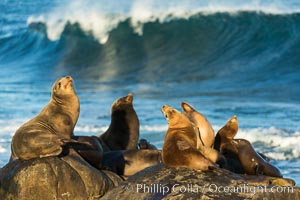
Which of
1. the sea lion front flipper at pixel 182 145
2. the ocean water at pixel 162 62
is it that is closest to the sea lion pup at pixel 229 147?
the sea lion front flipper at pixel 182 145

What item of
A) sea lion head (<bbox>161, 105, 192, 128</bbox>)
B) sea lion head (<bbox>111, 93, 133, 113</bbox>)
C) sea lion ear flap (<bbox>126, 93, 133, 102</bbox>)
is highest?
sea lion ear flap (<bbox>126, 93, 133, 102</bbox>)

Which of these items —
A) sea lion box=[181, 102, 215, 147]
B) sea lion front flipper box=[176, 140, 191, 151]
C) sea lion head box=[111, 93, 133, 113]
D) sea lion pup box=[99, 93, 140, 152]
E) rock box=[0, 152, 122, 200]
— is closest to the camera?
sea lion front flipper box=[176, 140, 191, 151]

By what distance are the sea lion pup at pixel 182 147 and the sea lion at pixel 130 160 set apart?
2.69ft

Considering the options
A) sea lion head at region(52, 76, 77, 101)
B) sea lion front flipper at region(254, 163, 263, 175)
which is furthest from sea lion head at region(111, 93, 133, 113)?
sea lion front flipper at region(254, 163, 263, 175)

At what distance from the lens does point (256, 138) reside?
16.5 m

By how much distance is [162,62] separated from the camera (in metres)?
27.7

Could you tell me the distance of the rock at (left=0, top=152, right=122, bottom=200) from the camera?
9.02 m

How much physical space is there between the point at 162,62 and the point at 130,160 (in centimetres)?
1773

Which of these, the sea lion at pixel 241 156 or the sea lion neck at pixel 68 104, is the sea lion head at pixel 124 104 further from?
the sea lion at pixel 241 156

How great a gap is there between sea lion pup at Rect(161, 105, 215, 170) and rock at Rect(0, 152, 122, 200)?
0.82 meters

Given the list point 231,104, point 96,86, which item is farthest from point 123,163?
point 96,86

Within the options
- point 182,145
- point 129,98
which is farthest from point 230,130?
point 129,98

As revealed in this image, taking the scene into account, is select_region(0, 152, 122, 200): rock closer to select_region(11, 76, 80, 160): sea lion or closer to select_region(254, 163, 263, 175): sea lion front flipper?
select_region(11, 76, 80, 160): sea lion

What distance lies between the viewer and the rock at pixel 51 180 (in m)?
9.02
